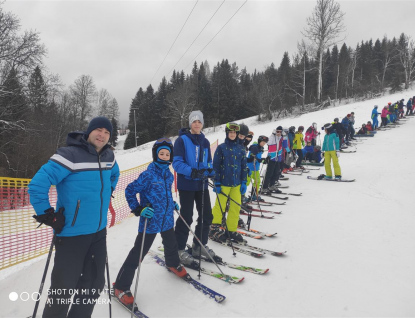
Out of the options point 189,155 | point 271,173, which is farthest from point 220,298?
point 271,173

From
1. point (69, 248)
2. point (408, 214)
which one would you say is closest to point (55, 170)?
point (69, 248)

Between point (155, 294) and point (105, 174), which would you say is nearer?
point (105, 174)

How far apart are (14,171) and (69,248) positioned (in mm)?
14637

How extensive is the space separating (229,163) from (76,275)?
265cm

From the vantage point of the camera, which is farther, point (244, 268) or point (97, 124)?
point (244, 268)

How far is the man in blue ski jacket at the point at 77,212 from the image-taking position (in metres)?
1.87

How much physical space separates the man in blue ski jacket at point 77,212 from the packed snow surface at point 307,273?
759 millimetres

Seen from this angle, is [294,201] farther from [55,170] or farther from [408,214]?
[55,170]

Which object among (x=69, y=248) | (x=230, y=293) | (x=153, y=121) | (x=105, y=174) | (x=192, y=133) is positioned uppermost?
(x=153, y=121)

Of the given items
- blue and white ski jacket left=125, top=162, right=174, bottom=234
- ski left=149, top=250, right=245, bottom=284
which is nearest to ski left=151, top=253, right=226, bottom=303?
ski left=149, top=250, right=245, bottom=284

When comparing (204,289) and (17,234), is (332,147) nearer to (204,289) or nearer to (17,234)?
(204,289)

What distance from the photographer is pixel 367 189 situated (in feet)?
23.7

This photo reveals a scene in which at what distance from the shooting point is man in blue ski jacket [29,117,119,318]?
6.14 ft

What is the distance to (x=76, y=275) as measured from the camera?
1.99m
